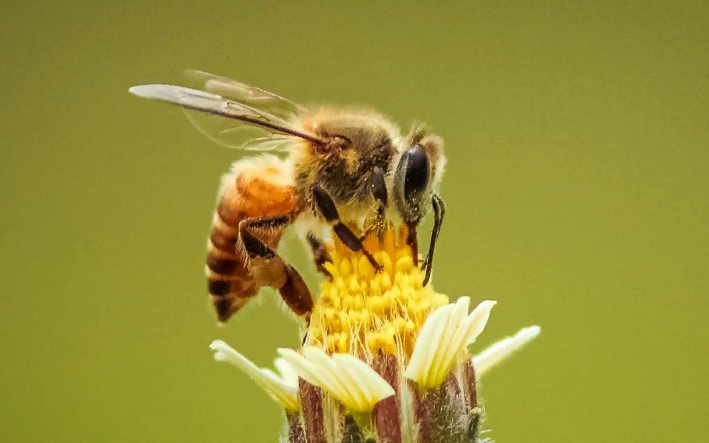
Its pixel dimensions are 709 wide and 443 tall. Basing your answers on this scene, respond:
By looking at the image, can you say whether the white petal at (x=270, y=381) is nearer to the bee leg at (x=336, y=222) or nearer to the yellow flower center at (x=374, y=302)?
the yellow flower center at (x=374, y=302)

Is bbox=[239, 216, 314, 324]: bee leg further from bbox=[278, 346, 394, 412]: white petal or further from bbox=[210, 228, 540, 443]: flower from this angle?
bbox=[278, 346, 394, 412]: white petal

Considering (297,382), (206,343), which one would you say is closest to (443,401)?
(297,382)

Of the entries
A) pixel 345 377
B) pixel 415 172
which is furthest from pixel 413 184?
pixel 345 377

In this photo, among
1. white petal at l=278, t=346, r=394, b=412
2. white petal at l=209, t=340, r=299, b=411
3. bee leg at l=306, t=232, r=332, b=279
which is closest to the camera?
white petal at l=278, t=346, r=394, b=412

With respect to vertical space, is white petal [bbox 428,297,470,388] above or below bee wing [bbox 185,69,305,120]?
below

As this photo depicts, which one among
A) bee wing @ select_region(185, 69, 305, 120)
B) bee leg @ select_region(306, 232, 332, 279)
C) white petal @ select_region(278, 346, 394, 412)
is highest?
bee wing @ select_region(185, 69, 305, 120)

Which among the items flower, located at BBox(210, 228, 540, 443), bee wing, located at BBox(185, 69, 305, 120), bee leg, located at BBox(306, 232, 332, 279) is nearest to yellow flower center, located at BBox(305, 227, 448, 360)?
flower, located at BBox(210, 228, 540, 443)
